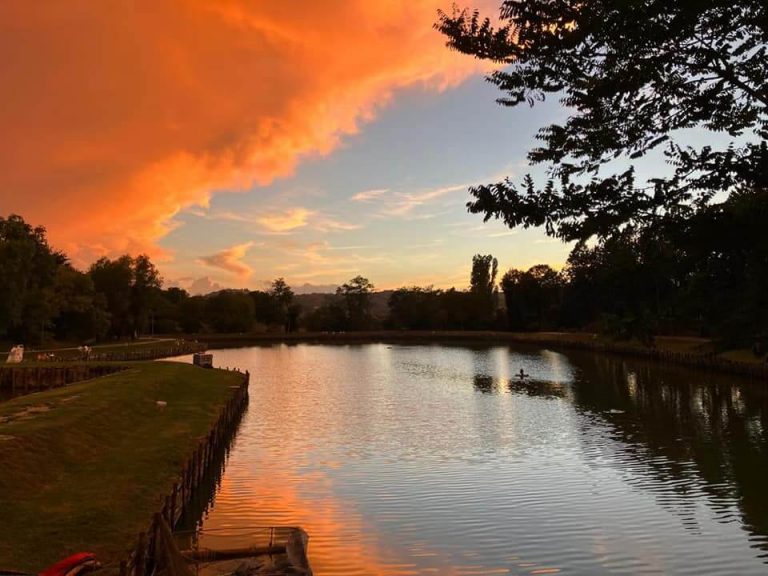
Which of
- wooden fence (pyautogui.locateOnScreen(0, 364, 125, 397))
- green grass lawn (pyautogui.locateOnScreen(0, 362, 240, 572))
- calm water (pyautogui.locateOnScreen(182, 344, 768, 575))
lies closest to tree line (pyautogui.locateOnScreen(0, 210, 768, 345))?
calm water (pyautogui.locateOnScreen(182, 344, 768, 575))

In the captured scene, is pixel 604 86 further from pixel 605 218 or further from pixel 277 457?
pixel 277 457

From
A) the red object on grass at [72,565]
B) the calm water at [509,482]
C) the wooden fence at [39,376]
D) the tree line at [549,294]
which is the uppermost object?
the tree line at [549,294]

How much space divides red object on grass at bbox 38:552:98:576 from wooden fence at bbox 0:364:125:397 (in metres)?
49.0

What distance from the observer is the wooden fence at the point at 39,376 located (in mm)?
58469

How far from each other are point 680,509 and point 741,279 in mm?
16074

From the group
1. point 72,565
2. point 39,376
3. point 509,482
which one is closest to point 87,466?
point 72,565

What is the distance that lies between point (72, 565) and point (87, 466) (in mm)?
11116

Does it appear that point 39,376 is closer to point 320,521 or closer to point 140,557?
point 320,521

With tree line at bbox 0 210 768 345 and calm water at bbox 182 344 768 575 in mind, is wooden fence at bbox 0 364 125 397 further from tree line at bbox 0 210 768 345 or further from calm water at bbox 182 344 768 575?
tree line at bbox 0 210 768 345

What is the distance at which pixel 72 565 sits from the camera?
12.7 metres


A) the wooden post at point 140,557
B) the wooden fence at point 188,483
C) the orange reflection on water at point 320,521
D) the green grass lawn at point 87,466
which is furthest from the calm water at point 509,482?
the wooden post at point 140,557

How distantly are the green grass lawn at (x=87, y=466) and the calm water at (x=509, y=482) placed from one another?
257cm

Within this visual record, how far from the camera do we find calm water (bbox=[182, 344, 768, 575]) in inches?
714

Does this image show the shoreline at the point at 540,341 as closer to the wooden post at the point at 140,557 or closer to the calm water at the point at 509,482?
the calm water at the point at 509,482
